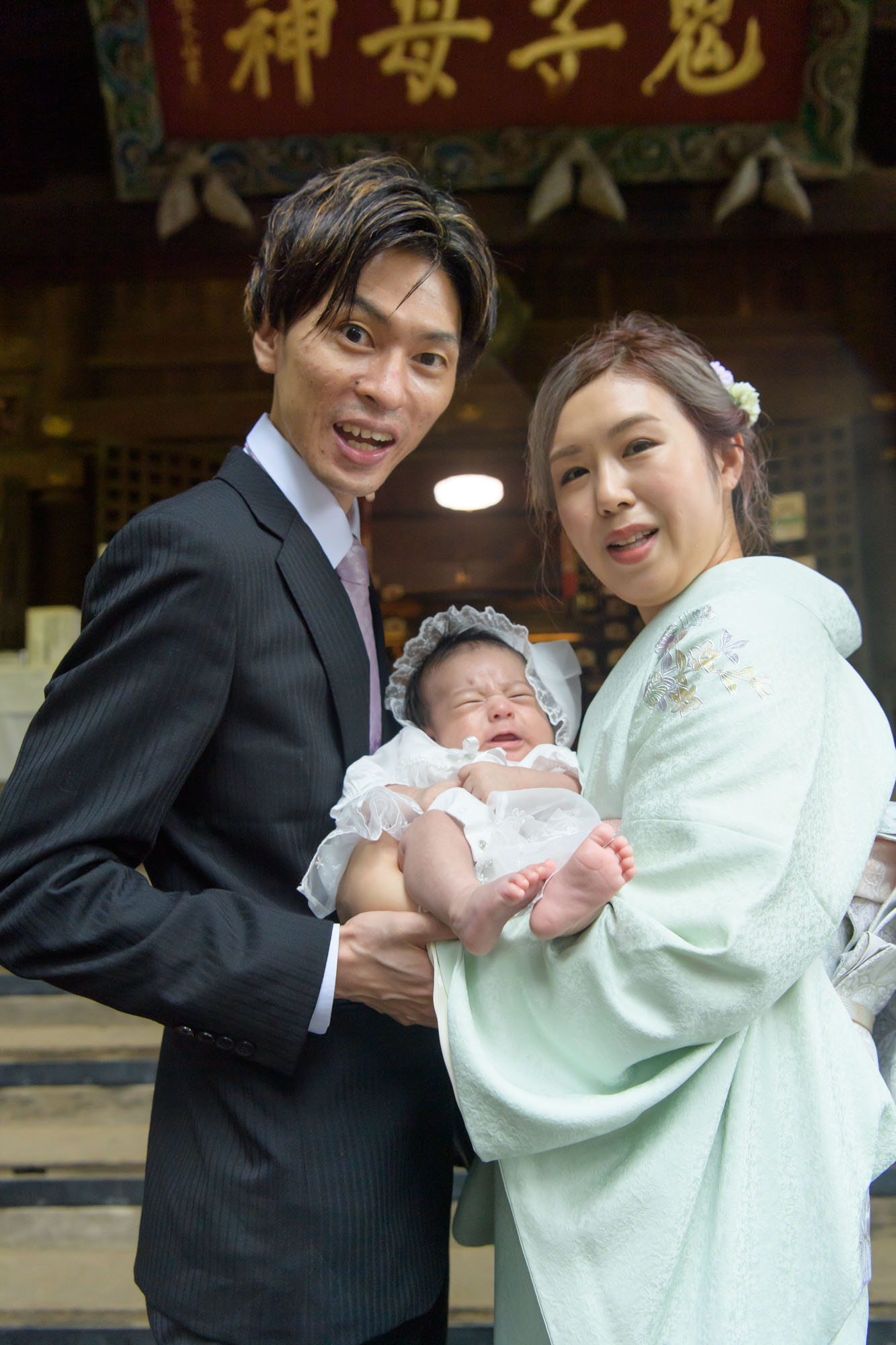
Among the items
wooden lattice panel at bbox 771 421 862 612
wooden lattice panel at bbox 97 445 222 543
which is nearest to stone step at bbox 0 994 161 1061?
Answer: wooden lattice panel at bbox 97 445 222 543

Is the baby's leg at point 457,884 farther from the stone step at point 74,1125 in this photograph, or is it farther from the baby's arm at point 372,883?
the stone step at point 74,1125

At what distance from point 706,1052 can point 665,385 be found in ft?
3.23

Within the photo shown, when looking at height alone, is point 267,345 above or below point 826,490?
above

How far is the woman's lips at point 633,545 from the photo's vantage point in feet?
4.95

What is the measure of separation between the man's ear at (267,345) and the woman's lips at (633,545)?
635mm

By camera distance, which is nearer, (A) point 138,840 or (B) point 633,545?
(A) point 138,840

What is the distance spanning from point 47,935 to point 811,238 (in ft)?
15.6

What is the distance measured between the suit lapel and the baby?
91mm

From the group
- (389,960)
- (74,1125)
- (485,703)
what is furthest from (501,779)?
(74,1125)

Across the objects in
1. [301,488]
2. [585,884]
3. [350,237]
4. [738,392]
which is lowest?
[585,884]

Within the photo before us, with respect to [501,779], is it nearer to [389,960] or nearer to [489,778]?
[489,778]

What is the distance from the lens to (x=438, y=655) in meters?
1.99

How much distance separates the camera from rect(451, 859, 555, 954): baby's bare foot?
1211mm

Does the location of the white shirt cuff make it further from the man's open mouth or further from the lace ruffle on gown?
the man's open mouth
